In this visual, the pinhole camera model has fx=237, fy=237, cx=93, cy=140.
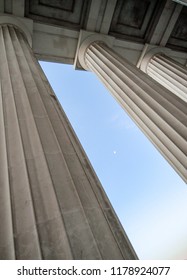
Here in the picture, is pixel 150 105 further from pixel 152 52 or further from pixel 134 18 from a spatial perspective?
pixel 134 18

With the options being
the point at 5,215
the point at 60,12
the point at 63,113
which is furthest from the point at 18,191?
the point at 60,12

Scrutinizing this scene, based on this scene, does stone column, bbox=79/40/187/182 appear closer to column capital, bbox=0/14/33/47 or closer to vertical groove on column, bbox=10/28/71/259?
column capital, bbox=0/14/33/47

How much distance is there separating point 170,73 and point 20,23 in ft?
43.4

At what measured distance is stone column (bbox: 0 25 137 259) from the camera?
191 inches

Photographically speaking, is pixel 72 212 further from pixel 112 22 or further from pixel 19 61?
pixel 112 22

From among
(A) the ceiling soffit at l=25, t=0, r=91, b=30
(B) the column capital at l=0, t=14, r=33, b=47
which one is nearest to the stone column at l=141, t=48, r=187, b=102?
(A) the ceiling soffit at l=25, t=0, r=91, b=30

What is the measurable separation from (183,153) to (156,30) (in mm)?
16868

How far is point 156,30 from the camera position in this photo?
79.0 feet

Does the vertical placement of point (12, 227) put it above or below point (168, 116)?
above

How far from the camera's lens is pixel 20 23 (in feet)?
60.6

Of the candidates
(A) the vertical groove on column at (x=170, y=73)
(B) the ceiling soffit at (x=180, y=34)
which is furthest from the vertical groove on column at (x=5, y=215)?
(B) the ceiling soffit at (x=180, y=34)
